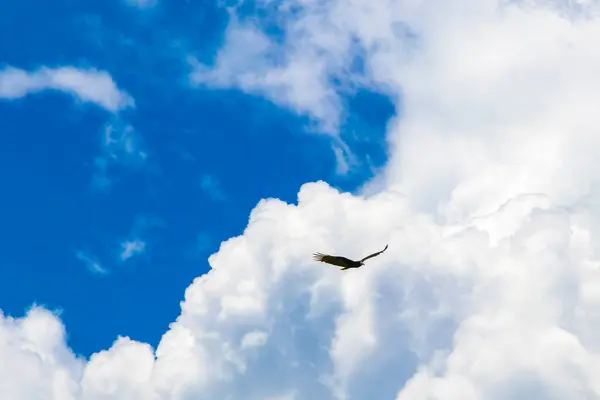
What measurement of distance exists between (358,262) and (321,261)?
2663 mm

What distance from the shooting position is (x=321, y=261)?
135ft

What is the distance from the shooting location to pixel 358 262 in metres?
42.6
